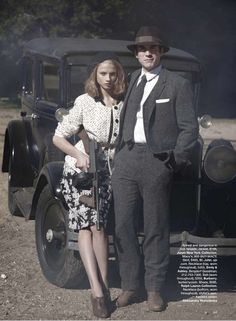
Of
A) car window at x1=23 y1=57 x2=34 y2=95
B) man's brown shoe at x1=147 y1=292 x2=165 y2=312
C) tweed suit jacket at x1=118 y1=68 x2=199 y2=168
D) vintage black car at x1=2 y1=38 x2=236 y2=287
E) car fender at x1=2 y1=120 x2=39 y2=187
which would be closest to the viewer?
tweed suit jacket at x1=118 y1=68 x2=199 y2=168

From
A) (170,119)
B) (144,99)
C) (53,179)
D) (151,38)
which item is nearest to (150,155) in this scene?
(170,119)

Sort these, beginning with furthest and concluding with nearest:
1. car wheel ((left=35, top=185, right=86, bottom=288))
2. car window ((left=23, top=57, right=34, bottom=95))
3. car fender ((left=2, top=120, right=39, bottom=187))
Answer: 1. car window ((left=23, top=57, right=34, bottom=95))
2. car fender ((left=2, top=120, right=39, bottom=187))
3. car wheel ((left=35, top=185, right=86, bottom=288))

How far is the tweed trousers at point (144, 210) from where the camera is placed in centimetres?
443

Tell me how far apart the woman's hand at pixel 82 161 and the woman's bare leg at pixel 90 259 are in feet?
1.31

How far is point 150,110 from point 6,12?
44.7 ft

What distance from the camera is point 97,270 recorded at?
4.60 metres

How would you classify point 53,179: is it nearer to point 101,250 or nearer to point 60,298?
point 101,250

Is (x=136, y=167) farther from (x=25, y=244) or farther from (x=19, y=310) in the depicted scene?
(x=25, y=244)

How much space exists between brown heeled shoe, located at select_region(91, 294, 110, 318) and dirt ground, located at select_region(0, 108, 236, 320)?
5 centimetres

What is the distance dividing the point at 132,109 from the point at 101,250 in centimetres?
89

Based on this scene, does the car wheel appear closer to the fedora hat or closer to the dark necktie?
→ the dark necktie

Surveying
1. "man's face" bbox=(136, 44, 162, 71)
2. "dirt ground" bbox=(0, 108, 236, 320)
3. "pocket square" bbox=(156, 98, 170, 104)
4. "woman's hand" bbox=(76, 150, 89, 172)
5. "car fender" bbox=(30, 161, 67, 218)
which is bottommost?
"dirt ground" bbox=(0, 108, 236, 320)

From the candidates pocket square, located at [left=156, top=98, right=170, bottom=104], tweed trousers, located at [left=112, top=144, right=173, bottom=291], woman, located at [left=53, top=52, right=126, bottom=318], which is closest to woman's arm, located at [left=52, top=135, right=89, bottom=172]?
woman, located at [left=53, top=52, right=126, bottom=318]

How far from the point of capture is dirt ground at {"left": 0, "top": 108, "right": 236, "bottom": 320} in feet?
14.9
